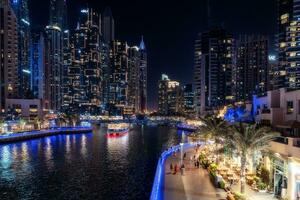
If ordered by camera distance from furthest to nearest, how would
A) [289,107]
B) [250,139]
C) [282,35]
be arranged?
[282,35] → [289,107] → [250,139]

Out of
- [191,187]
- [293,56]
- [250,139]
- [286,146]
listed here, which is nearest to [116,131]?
[293,56]

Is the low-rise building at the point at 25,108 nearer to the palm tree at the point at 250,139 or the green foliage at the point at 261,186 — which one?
the palm tree at the point at 250,139

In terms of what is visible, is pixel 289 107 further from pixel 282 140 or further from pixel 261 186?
pixel 261 186

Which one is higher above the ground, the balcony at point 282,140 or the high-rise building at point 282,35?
the high-rise building at point 282,35

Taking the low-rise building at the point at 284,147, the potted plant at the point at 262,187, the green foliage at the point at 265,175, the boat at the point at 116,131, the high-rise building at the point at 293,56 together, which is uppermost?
the high-rise building at the point at 293,56

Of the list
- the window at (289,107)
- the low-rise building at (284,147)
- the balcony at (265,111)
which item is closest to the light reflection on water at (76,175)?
the low-rise building at (284,147)

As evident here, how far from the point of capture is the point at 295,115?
4006 centimetres

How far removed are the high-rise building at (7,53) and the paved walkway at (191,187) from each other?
131284mm

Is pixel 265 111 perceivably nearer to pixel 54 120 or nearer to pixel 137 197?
pixel 137 197

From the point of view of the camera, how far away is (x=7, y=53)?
534ft

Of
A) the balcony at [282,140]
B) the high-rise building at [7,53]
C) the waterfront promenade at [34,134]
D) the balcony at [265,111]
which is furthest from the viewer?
the high-rise building at [7,53]

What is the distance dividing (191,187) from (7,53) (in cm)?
14797

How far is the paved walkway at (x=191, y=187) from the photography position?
29478mm

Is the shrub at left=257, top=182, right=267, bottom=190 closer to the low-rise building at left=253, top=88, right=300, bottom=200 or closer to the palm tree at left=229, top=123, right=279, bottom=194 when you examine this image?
the low-rise building at left=253, top=88, right=300, bottom=200
